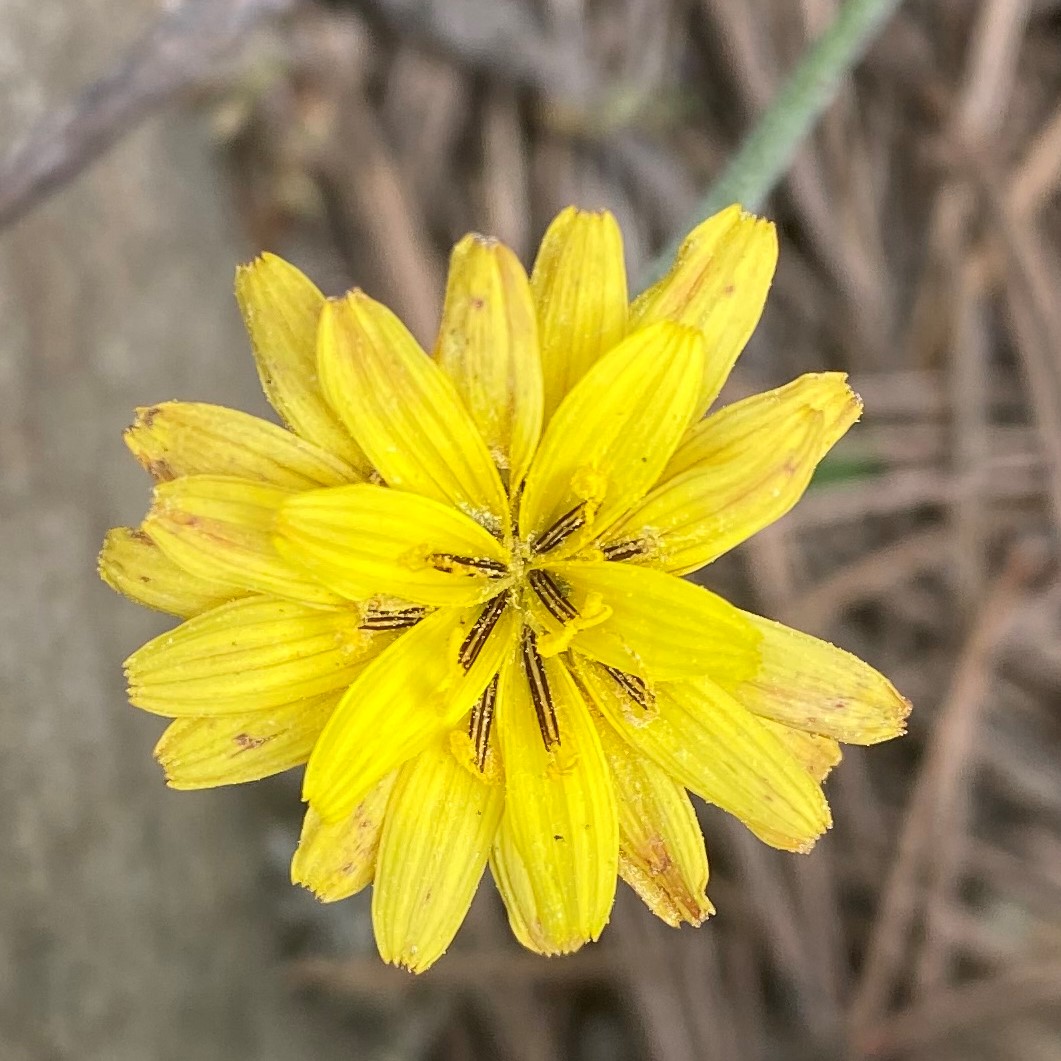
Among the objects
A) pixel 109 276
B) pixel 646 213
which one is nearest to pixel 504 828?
pixel 109 276

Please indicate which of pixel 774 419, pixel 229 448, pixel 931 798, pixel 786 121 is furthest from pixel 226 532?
pixel 931 798

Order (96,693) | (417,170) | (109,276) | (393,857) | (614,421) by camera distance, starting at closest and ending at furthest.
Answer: (614,421) < (393,857) < (96,693) < (109,276) < (417,170)

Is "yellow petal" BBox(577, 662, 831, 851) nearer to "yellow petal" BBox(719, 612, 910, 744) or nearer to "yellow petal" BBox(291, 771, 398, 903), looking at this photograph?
"yellow petal" BBox(719, 612, 910, 744)

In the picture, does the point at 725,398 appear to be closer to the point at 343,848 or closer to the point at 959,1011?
the point at 959,1011

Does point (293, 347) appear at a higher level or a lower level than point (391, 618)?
higher

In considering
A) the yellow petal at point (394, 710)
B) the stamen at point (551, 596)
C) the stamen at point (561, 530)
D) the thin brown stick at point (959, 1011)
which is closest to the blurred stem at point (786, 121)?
the stamen at point (561, 530)

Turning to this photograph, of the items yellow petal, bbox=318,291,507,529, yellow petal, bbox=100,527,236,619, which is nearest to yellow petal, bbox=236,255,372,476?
yellow petal, bbox=318,291,507,529

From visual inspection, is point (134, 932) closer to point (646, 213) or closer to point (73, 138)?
point (73, 138)
